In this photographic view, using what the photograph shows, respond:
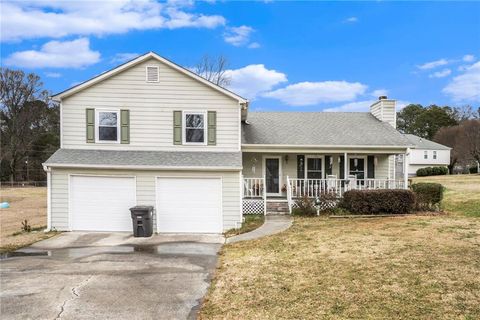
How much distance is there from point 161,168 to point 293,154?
7298 millimetres

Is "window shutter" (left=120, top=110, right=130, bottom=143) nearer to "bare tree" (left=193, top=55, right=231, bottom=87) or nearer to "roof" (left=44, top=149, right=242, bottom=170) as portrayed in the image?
"roof" (left=44, top=149, right=242, bottom=170)

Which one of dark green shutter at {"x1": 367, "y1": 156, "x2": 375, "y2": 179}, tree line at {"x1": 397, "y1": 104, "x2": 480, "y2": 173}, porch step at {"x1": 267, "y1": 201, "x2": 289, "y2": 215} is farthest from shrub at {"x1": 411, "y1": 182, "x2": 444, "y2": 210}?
tree line at {"x1": 397, "y1": 104, "x2": 480, "y2": 173}

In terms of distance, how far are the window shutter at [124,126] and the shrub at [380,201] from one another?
372 inches

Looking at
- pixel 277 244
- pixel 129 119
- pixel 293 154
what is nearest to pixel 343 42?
pixel 293 154

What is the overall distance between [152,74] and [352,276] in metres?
10.5

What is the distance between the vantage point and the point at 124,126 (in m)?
13.9

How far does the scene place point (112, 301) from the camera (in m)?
6.03

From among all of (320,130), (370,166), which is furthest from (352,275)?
(370,166)

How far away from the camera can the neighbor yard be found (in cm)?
543

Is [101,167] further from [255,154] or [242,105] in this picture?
[255,154]

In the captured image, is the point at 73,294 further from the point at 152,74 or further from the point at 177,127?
the point at 152,74

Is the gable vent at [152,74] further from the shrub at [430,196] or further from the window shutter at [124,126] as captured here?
the shrub at [430,196]

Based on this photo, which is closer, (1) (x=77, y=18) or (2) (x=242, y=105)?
(2) (x=242, y=105)

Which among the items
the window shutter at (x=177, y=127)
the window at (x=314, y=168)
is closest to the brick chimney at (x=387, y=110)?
the window at (x=314, y=168)
